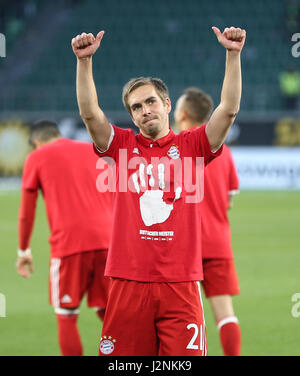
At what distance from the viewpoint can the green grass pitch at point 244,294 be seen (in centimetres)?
653

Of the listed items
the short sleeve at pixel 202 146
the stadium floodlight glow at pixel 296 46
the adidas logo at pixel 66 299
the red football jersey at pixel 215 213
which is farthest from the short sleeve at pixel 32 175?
the stadium floodlight glow at pixel 296 46

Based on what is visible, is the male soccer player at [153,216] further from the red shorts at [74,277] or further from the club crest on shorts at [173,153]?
the red shorts at [74,277]

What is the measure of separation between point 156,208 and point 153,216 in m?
0.04

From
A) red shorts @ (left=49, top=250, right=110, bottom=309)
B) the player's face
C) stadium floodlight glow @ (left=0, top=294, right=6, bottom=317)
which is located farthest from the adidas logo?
stadium floodlight glow @ (left=0, top=294, right=6, bottom=317)

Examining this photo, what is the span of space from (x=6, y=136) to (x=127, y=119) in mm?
3665

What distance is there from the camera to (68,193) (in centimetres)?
557

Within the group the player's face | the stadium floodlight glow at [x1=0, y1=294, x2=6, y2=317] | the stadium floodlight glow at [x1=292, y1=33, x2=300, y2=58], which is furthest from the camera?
the stadium floodlight glow at [x1=292, y1=33, x2=300, y2=58]

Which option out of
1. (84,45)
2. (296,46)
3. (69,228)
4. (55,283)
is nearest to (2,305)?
(55,283)

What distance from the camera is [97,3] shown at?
30875 millimetres

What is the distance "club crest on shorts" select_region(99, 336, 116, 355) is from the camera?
3783 millimetres

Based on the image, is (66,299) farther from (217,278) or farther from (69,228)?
(217,278)

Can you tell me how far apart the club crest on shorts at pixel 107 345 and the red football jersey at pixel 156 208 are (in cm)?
33

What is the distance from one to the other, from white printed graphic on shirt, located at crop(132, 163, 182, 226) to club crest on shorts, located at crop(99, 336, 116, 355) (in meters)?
0.62

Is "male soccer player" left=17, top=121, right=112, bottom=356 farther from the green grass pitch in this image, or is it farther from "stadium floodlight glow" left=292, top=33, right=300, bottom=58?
"stadium floodlight glow" left=292, top=33, right=300, bottom=58
